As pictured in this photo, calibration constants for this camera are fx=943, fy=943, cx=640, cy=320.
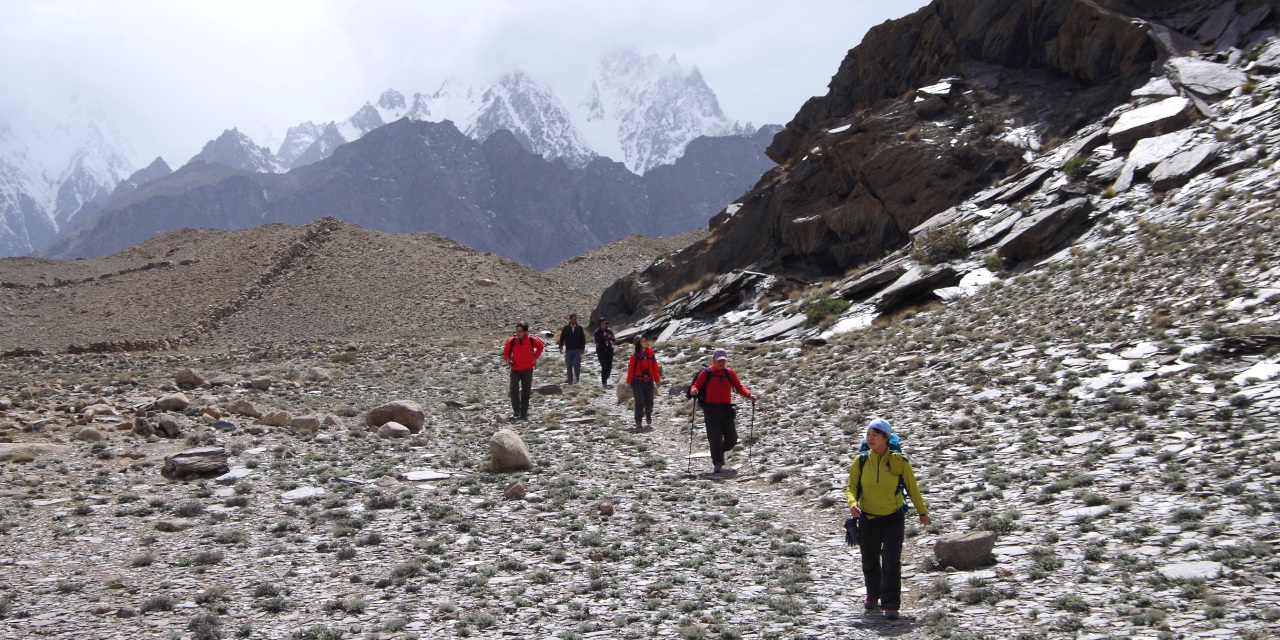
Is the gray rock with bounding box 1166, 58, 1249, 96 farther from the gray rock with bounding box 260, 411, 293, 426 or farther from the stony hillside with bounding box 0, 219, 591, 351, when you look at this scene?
the stony hillside with bounding box 0, 219, 591, 351

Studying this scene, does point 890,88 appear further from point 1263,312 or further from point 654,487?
point 654,487

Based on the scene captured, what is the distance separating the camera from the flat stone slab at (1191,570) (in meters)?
7.49

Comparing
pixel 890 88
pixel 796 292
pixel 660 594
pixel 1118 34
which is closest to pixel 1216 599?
pixel 660 594

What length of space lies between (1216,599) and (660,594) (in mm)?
4465

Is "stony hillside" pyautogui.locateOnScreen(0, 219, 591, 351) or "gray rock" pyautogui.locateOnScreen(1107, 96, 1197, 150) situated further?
"stony hillside" pyautogui.locateOnScreen(0, 219, 591, 351)

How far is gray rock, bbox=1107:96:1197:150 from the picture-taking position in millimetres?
Result: 28531

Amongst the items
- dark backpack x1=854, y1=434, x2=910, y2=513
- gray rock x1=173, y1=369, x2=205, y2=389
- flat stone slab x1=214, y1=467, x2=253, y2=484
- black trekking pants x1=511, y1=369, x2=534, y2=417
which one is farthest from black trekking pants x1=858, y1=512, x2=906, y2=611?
gray rock x1=173, y1=369, x2=205, y2=389

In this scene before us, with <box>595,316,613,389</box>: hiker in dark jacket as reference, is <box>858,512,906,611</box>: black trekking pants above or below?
below

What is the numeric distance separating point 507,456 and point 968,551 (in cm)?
751

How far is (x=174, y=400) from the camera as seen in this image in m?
18.2

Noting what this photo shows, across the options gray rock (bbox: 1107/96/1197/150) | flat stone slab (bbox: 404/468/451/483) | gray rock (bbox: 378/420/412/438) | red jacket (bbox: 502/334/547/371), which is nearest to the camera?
flat stone slab (bbox: 404/468/451/483)

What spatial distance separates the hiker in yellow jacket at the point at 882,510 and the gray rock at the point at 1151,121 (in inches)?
996

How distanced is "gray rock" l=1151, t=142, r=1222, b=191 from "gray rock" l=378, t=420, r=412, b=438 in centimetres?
2078

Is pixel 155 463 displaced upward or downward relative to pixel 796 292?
downward
